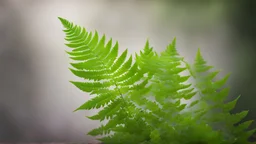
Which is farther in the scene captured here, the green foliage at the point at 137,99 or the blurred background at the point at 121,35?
the blurred background at the point at 121,35

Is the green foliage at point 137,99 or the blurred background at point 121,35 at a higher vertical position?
the blurred background at point 121,35

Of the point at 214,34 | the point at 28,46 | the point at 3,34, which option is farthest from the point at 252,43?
the point at 3,34

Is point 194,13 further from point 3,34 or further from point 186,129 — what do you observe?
point 186,129

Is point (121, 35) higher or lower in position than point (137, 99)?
higher

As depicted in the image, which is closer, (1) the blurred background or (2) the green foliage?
(2) the green foliage

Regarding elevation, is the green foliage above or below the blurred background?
below
